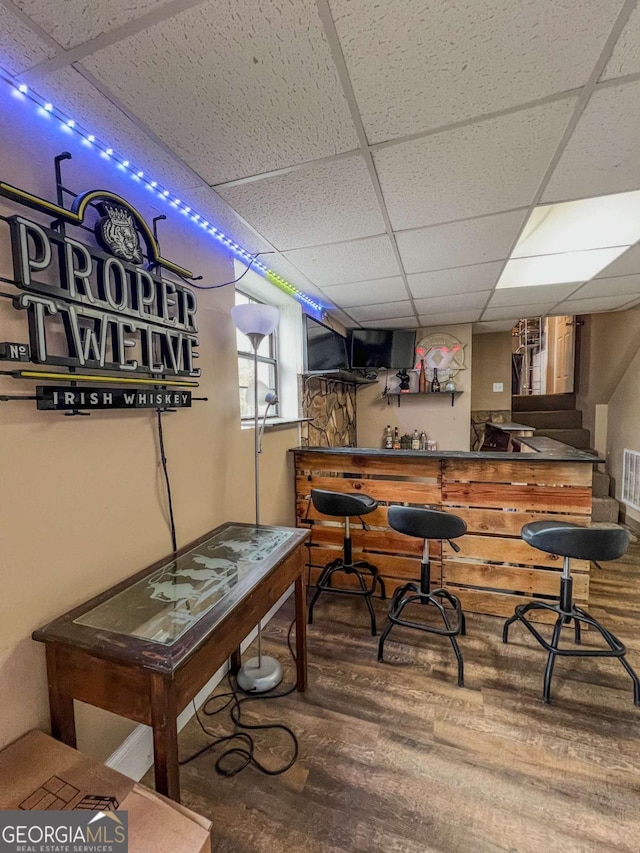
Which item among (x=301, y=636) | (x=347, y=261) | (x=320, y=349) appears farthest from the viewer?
(x=320, y=349)

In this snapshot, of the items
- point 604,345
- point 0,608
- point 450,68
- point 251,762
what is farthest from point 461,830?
point 604,345

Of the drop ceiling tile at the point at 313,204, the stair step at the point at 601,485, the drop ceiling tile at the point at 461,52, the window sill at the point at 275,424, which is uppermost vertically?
the drop ceiling tile at the point at 461,52

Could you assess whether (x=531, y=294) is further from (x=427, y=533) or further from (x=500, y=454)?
(x=427, y=533)

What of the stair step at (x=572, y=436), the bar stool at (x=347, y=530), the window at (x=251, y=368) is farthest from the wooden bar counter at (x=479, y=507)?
the stair step at (x=572, y=436)

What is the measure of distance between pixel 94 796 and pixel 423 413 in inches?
172

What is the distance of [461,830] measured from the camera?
1.20 meters

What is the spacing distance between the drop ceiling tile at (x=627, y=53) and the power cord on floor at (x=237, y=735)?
262 cm

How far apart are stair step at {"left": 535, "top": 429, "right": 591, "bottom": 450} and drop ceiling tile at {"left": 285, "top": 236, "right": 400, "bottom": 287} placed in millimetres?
4004

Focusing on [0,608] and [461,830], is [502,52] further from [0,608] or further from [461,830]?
[461,830]

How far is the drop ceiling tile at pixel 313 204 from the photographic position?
1.44 meters

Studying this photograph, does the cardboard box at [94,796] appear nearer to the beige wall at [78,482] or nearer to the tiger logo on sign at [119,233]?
the beige wall at [78,482]

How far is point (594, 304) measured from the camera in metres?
3.50

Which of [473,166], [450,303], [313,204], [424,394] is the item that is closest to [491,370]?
[424,394]

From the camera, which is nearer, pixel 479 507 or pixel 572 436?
pixel 479 507
